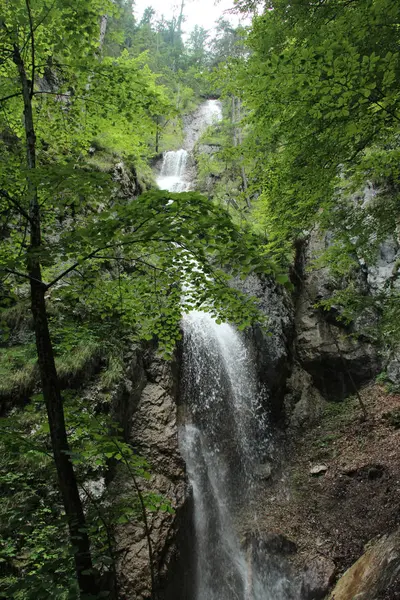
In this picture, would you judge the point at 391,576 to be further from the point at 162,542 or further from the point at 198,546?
the point at 198,546

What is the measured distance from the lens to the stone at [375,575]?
4078mm

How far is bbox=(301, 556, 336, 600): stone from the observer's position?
6672 mm

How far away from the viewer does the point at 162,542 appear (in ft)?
19.4

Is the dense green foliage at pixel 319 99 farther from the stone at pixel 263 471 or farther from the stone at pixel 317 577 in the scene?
the stone at pixel 263 471

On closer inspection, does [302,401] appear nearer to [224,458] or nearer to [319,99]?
[224,458]

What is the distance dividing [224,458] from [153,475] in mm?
3130

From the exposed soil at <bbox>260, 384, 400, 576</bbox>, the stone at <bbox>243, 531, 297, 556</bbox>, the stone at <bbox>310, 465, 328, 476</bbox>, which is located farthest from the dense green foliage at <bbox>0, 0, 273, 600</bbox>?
the stone at <bbox>310, 465, 328, 476</bbox>

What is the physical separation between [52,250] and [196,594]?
780cm

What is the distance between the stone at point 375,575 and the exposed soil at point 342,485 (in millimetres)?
667

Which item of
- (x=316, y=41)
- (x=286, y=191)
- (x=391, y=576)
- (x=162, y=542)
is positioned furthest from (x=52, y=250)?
(x=162, y=542)

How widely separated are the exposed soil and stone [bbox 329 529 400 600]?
667 mm

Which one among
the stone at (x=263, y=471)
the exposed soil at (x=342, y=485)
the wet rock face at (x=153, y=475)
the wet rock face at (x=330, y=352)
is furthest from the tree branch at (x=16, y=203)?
the wet rock face at (x=330, y=352)

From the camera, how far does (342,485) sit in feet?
28.3

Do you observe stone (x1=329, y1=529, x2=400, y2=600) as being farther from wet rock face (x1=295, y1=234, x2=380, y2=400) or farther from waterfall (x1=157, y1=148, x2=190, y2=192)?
waterfall (x1=157, y1=148, x2=190, y2=192)
